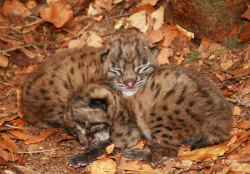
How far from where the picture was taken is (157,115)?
3885 mm

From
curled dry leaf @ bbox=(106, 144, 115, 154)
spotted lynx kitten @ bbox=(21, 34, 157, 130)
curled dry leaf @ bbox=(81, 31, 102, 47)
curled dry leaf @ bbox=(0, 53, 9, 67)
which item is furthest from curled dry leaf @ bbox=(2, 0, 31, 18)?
curled dry leaf @ bbox=(106, 144, 115, 154)

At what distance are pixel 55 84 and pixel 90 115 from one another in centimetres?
92

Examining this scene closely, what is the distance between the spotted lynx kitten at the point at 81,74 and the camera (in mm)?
4258

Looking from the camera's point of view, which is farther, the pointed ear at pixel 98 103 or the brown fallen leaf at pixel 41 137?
the brown fallen leaf at pixel 41 137

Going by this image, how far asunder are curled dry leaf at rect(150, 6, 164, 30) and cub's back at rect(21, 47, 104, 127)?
1.52 m

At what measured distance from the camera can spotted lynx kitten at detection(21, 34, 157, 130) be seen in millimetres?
4258

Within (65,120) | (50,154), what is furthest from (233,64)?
(50,154)

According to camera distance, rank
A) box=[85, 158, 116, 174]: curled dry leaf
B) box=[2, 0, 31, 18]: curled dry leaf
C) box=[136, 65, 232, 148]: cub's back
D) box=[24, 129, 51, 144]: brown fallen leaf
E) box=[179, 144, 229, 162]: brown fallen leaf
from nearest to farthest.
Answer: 1. box=[179, 144, 229, 162]: brown fallen leaf
2. box=[136, 65, 232, 148]: cub's back
3. box=[85, 158, 116, 174]: curled dry leaf
4. box=[24, 129, 51, 144]: brown fallen leaf
5. box=[2, 0, 31, 18]: curled dry leaf

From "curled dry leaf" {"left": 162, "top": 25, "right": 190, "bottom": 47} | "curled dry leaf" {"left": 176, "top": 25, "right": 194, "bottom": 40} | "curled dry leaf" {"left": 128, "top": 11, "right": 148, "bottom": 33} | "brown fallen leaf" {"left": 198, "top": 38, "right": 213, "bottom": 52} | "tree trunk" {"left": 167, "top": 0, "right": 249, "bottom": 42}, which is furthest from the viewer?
"curled dry leaf" {"left": 128, "top": 11, "right": 148, "bottom": 33}

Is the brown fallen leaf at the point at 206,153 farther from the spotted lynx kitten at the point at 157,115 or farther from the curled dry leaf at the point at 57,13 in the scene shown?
the curled dry leaf at the point at 57,13

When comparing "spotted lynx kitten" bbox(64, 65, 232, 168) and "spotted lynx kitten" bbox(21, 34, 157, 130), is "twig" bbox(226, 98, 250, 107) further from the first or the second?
"spotted lynx kitten" bbox(21, 34, 157, 130)

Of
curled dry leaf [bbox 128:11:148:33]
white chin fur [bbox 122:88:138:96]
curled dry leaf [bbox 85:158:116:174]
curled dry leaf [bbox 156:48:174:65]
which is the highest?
curled dry leaf [bbox 128:11:148:33]

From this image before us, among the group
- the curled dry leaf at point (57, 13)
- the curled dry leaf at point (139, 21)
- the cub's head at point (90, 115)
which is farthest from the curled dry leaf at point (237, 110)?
the curled dry leaf at point (57, 13)

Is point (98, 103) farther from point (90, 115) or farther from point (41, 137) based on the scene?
point (41, 137)
